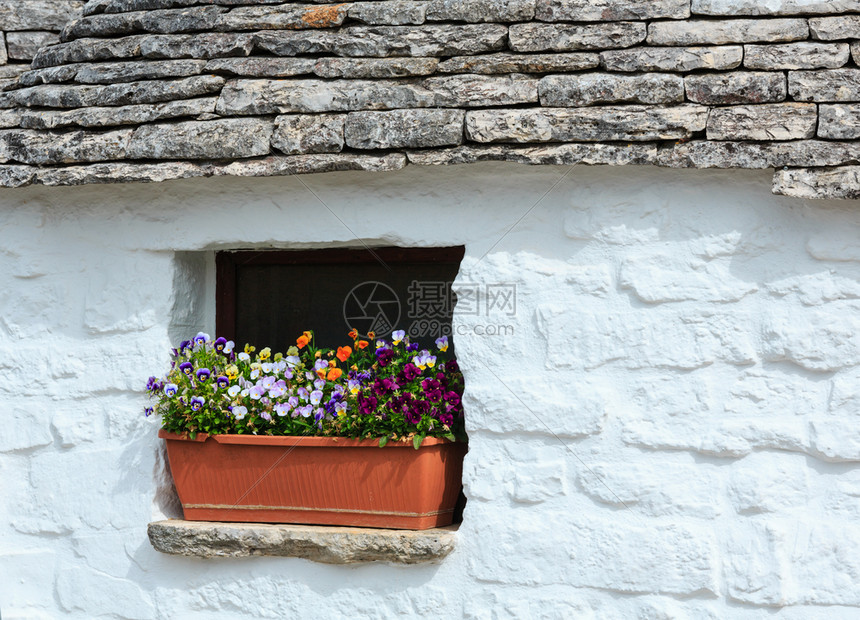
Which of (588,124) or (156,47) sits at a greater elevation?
(156,47)

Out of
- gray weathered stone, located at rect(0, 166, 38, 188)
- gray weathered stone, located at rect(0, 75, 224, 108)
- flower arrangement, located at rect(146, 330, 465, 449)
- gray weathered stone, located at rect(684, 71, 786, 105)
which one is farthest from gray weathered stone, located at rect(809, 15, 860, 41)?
gray weathered stone, located at rect(0, 166, 38, 188)

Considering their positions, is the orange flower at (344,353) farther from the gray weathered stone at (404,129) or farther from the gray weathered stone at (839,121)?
the gray weathered stone at (839,121)

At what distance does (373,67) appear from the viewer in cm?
238

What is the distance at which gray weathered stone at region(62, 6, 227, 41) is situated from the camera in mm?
2561

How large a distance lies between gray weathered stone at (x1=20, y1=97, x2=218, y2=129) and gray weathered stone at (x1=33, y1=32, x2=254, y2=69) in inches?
7.1

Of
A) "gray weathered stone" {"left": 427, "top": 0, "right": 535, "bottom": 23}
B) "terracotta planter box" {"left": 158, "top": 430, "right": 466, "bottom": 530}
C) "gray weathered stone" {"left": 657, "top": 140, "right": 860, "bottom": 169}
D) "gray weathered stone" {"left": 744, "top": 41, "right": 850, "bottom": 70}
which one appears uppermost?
"gray weathered stone" {"left": 427, "top": 0, "right": 535, "bottom": 23}

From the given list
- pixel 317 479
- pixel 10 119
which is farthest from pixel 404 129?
pixel 10 119

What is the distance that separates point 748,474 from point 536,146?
1019 millimetres

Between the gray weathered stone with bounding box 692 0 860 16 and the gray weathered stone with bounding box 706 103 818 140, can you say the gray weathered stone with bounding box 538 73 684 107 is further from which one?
the gray weathered stone with bounding box 692 0 860 16

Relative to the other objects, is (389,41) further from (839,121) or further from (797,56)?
(839,121)

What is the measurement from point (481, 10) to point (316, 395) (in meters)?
1.18

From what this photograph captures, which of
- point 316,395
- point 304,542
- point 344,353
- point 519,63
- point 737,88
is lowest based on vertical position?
point 304,542

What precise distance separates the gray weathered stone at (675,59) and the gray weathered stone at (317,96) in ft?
1.67

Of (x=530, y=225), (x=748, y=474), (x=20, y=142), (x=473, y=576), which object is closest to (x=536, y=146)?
(x=530, y=225)
